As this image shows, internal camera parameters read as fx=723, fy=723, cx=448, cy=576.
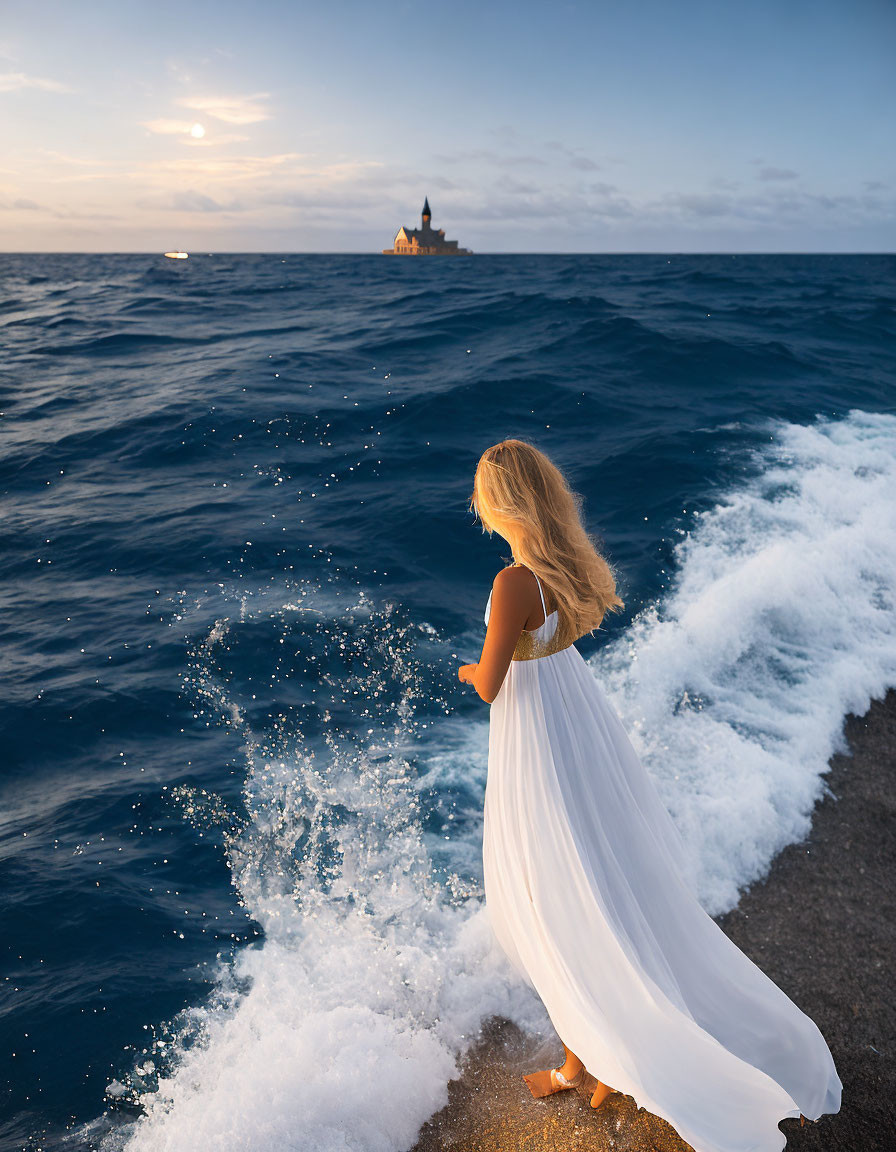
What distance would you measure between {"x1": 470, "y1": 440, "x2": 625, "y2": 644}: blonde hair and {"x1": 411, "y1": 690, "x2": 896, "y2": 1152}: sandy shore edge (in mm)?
2127

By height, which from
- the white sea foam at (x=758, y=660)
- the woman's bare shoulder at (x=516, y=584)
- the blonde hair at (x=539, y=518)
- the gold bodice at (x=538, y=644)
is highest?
the blonde hair at (x=539, y=518)

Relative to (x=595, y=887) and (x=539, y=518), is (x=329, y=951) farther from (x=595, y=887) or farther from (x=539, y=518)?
(x=539, y=518)

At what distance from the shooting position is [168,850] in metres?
4.73

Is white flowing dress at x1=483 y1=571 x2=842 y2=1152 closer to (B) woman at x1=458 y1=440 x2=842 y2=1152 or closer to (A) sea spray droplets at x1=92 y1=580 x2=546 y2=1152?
(B) woman at x1=458 y1=440 x2=842 y2=1152

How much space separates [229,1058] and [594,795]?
2.13 m

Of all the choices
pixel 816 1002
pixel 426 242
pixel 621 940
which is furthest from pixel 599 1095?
pixel 426 242

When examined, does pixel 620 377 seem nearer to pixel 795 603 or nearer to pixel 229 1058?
pixel 795 603

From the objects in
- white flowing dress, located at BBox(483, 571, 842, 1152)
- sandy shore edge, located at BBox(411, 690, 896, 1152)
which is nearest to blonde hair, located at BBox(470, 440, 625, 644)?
white flowing dress, located at BBox(483, 571, 842, 1152)

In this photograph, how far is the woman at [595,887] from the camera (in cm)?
250

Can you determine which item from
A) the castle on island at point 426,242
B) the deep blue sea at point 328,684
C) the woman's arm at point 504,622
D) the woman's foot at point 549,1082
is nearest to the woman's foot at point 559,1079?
→ the woman's foot at point 549,1082

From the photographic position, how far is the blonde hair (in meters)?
2.46

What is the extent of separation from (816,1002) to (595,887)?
1.71m

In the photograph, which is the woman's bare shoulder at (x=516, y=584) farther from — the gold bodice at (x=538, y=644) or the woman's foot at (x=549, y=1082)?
the woman's foot at (x=549, y=1082)

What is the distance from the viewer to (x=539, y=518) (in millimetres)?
2471
